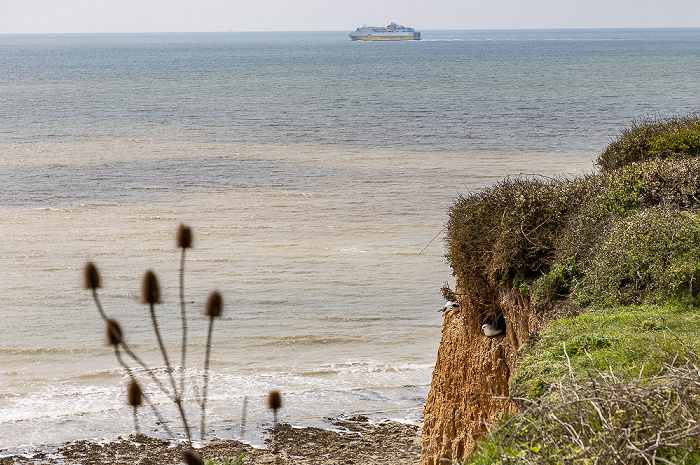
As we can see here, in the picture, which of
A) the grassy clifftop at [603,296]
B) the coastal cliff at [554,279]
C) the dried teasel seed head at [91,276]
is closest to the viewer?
the dried teasel seed head at [91,276]

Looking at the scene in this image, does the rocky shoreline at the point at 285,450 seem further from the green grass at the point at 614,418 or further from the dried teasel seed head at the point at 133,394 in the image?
the dried teasel seed head at the point at 133,394

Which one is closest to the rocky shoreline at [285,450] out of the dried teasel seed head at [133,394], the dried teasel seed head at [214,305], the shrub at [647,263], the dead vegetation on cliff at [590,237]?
the dead vegetation on cliff at [590,237]

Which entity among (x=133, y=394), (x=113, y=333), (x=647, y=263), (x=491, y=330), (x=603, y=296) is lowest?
(x=491, y=330)

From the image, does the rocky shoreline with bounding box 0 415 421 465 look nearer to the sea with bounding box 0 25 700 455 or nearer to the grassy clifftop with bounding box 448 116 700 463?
the sea with bounding box 0 25 700 455

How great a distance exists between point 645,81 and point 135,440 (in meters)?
86.8

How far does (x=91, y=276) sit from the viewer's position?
2391 mm

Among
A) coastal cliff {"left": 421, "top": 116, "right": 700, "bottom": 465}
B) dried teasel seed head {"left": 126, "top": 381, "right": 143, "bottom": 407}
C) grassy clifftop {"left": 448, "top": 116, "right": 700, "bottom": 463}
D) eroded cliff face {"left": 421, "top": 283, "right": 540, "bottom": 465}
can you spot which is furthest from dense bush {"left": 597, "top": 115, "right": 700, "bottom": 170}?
dried teasel seed head {"left": 126, "top": 381, "right": 143, "bottom": 407}

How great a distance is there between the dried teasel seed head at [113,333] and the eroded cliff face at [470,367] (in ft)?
17.0

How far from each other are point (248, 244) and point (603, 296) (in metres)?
16.0

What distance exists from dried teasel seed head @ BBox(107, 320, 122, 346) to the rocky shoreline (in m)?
7.75

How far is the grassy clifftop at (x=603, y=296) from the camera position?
314cm

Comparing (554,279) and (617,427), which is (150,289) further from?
(554,279)

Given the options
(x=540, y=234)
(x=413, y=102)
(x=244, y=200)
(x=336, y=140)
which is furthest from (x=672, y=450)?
(x=413, y=102)

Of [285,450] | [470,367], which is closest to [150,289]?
[470,367]
